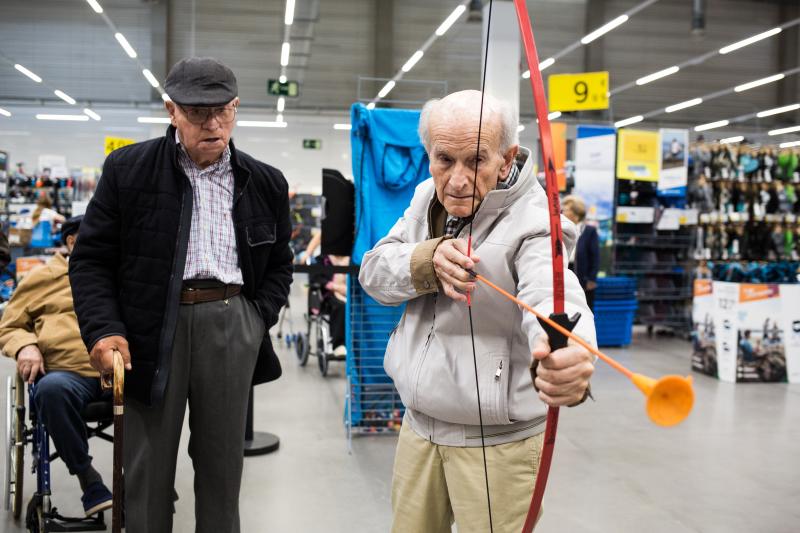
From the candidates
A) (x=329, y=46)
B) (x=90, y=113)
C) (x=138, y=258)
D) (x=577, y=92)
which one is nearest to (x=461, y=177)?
(x=138, y=258)

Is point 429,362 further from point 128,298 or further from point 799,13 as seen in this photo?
point 799,13

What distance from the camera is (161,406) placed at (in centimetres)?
171

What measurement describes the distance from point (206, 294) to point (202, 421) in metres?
0.34

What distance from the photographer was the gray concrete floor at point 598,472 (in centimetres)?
295

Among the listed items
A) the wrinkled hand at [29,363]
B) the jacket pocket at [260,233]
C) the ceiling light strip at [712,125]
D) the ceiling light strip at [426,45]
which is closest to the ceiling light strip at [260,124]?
the ceiling light strip at [426,45]

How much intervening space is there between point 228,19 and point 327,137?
373cm

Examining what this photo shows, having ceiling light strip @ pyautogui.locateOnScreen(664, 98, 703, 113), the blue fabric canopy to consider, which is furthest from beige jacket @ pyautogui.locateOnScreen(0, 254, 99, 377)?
ceiling light strip @ pyautogui.locateOnScreen(664, 98, 703, 113)

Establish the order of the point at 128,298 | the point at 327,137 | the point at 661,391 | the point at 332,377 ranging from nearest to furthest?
the point at 661,391 < the point at 128,298 < the point at 332,377 < the point at 327,137

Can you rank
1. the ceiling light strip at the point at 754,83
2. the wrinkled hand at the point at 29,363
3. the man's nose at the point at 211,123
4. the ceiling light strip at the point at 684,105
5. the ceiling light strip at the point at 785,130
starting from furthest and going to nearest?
the ceiling light strip at the point at 785,130 < the ceiling light strip at the point at 684,105 < the ceiling light strip at the point at 754,83 < the wrinkled hand at the point at 29,363 < the man's nose at the point at 211,123

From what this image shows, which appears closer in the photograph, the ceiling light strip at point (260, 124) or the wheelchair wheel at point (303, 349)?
the wheelchair wheel at point (303, 349)

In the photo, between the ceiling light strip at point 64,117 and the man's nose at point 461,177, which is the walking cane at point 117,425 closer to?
the man's nose at point 461,177

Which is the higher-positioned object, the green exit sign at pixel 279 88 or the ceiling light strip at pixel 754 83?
the ceiling light strip at pixel 754 83

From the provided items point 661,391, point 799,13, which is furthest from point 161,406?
point 799,13

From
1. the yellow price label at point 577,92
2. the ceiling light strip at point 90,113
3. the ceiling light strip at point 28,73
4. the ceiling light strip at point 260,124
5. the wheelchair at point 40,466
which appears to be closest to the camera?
the wheelchair at point 40,466
